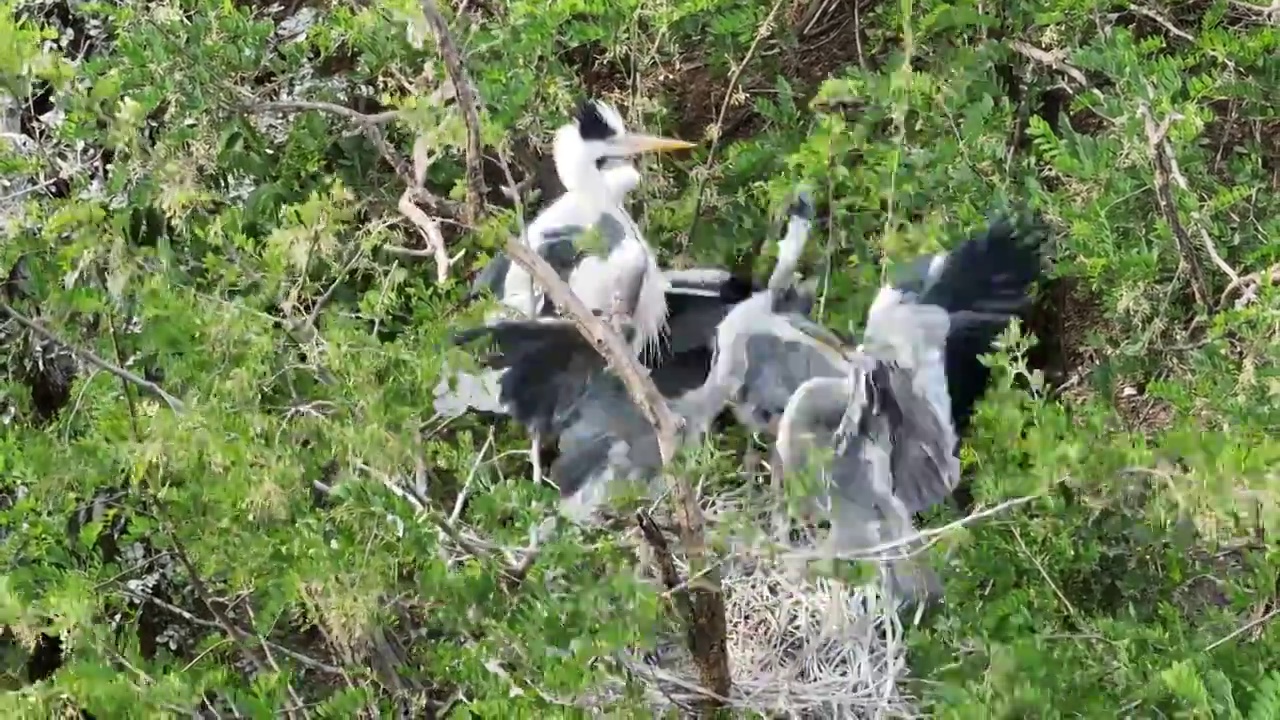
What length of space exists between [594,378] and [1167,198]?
412 millimetres

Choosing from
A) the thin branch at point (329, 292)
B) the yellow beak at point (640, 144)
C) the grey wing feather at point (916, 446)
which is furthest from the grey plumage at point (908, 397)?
the thin branch at point (329, 292)

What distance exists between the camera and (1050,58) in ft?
3.10

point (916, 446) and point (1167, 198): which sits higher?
point (1167, 198)

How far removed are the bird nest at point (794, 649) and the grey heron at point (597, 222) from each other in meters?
0.17

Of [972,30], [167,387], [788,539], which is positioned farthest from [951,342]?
[167,387]

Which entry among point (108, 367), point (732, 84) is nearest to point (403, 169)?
point (108, 367)

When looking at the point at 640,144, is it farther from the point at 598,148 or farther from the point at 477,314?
the point at 477,314

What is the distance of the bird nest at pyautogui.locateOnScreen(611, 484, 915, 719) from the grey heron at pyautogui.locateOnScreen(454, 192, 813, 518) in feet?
0.28

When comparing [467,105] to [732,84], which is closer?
[467,105]

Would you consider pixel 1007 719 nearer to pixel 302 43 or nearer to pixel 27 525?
pixel 27 525

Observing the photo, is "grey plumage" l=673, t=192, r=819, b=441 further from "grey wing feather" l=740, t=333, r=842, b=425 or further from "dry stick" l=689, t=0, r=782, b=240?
"dry stick" l=689, t=0, r=782, b=240

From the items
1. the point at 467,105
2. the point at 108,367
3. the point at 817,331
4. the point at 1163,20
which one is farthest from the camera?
the point at 1163,20

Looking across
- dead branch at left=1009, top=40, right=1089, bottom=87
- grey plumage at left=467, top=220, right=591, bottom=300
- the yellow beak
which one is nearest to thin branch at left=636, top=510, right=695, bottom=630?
grey plumage at left=467, top=220, right=591, bottom=300

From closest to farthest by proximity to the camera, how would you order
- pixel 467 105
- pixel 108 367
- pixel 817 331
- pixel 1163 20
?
1. pixel 467 105
2. pixel 108 367
3. pixel 817 331
4. pixel 1163 20
